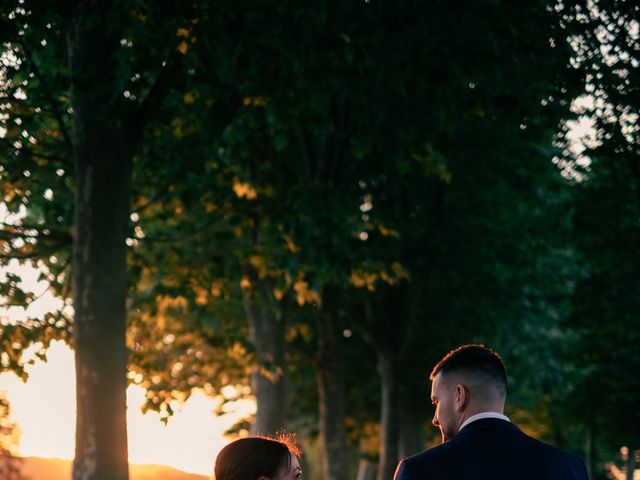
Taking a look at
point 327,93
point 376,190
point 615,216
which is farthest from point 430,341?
point 327,93

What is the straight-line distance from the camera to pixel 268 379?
19344 millimetres

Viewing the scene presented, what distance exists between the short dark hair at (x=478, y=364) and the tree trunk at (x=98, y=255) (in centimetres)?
582

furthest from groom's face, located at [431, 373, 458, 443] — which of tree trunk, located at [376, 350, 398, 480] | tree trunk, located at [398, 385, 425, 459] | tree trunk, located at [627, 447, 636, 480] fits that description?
tree trunk, located at [398, 385, 425, 459]

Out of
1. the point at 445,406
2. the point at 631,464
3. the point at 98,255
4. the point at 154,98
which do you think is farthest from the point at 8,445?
the point at 445,406

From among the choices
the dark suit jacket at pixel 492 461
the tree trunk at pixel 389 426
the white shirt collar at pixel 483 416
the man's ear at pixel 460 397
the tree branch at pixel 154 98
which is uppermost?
the tree branch at pixel 154 98

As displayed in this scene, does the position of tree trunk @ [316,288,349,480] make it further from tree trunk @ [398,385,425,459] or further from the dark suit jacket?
the dark suit jacket

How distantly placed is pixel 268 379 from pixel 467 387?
47.1 feet

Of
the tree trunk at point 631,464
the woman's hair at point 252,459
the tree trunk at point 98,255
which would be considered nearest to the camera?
the woman's hair at point 252,459

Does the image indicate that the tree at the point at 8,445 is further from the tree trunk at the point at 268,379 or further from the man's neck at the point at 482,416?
the man's neck at the point at 482,416

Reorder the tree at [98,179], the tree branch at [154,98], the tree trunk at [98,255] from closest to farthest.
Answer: the tree at [98,179] → the tree trunk at [98,255] → the tree branch at [154,98]

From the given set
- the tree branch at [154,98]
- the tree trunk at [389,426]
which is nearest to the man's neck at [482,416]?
the tree branch at [154,98]

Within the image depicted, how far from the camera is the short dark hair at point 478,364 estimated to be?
5168 mm

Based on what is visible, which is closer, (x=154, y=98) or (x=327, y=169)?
(x=154, y=98)

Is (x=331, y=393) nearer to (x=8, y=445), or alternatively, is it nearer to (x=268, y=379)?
(x=268, y=379)
